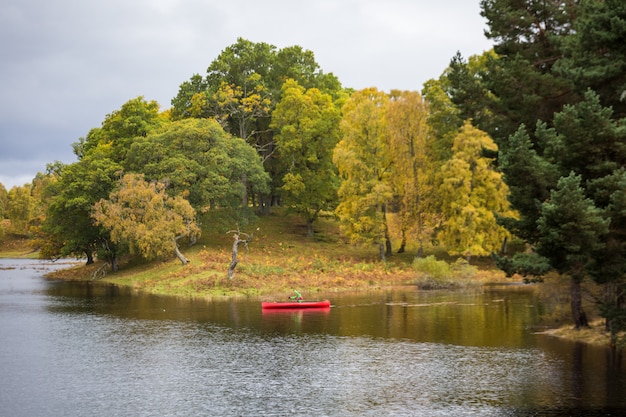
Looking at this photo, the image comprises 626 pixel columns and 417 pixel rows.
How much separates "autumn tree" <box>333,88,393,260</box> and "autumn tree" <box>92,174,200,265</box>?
1833cm

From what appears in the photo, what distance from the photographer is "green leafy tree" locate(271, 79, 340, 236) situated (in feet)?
270

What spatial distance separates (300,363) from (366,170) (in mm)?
43238

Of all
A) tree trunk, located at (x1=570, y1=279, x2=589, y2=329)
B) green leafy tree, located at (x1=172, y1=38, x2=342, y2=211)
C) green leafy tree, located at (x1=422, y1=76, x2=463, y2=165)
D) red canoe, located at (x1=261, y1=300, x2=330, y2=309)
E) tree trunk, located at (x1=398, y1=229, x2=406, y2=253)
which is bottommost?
red canoe, located at (x1=261, y1=300, x2=330, y2=309)

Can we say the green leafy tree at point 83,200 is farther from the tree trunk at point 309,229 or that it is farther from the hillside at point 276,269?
the tree trunk at point 309,229

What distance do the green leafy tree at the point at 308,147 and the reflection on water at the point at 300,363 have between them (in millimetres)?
33096

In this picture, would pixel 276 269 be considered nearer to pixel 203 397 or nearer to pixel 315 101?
pixel 315 101

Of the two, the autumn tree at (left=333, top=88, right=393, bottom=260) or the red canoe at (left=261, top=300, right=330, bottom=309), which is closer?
the red canoe at (left=261, top=300, right=330, bottom=309)

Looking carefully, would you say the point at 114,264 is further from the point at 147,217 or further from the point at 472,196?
the point at 472,196

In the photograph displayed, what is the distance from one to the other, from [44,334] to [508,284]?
150ft

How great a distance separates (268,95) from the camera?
8944 centimetres

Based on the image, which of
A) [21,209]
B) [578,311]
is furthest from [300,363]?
[21,209]

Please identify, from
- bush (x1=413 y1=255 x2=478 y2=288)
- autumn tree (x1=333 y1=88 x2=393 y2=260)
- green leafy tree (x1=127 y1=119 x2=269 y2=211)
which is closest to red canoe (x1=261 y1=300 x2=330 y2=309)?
bush (x1=413 y1=255 x2=478 y2=288)

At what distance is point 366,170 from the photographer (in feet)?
237

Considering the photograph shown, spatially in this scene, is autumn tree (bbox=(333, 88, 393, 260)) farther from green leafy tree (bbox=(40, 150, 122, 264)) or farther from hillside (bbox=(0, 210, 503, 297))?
green leafy tree (bbox=(40, 150, 122, 264))
